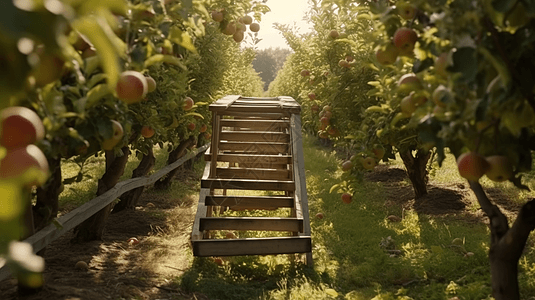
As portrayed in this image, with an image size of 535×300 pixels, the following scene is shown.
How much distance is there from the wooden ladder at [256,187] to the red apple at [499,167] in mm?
3534

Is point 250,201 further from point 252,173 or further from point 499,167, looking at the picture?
point 499,167

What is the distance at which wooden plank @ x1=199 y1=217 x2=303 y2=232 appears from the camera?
19.3ft

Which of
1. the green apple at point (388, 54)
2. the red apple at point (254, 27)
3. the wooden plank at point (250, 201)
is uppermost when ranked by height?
the red apple at point (254, 27)

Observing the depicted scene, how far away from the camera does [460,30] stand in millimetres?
1889

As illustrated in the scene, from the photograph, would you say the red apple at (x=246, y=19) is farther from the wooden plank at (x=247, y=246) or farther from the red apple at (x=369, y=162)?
the red apple at (x=369, y=162)

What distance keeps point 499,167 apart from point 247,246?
12.0 feet

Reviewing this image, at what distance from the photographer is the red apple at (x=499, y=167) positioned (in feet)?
6.98

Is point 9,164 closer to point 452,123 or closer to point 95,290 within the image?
point 452,123

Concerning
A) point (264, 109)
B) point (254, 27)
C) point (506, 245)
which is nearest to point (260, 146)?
point (264, 109)

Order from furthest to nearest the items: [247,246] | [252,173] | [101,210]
Result: [252,173], [101,210], [247,246]

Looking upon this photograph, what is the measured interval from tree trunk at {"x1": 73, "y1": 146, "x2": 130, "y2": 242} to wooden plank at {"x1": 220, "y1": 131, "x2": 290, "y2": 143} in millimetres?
2315

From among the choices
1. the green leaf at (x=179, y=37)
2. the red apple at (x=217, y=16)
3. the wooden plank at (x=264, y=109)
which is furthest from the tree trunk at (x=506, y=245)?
the wooden plank at (x=264, y=109)

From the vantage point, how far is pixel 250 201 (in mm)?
6527

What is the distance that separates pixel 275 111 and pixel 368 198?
126 inches
